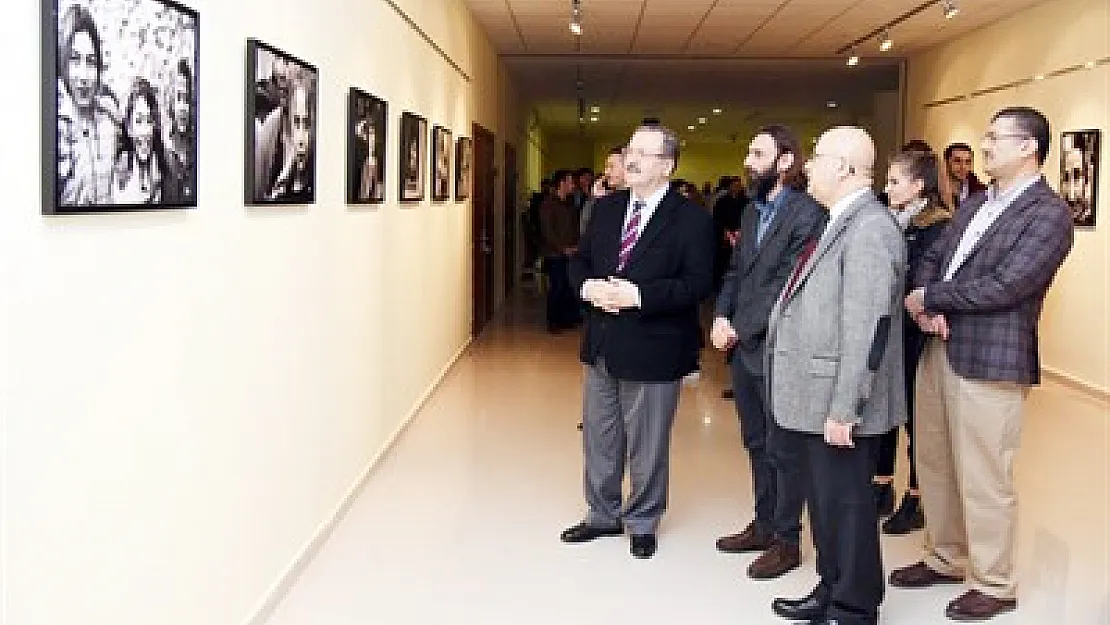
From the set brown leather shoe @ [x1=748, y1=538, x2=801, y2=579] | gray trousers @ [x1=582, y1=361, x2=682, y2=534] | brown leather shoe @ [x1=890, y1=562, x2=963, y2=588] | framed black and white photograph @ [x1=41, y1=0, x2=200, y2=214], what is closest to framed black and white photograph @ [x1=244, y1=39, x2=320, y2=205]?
framed black and white photograph @ [x1=41, y1=0, x2=200, y2=214]

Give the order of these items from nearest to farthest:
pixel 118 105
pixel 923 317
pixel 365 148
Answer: pixel 118 105, pixel 923 317, pixel 365 148

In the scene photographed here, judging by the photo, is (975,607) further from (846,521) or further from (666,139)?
(666,139)

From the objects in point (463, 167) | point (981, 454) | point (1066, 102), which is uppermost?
point (1066, 102)

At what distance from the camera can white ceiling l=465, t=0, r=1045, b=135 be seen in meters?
11.4

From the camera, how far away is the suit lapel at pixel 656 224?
5.16 m

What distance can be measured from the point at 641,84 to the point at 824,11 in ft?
28.8

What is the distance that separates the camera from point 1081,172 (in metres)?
10.3

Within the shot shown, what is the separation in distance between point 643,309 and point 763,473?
3.02 ft

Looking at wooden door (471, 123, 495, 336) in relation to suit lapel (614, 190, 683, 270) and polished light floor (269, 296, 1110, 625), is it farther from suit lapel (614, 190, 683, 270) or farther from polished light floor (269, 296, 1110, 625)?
suit lapel (614, 190, 683, 270)

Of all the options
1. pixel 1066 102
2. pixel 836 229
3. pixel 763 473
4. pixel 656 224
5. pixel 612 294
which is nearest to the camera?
pixel 836 229

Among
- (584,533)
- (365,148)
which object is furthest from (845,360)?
(365,148)

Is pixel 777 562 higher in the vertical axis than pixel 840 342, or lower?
lower

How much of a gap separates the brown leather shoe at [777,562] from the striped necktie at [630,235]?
135cm

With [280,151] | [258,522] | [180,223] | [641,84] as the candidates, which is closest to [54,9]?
[180,223]
